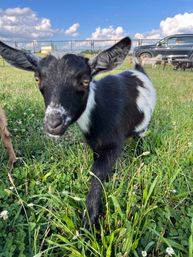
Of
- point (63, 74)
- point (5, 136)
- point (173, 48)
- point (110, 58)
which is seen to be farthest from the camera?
point (173, 48)

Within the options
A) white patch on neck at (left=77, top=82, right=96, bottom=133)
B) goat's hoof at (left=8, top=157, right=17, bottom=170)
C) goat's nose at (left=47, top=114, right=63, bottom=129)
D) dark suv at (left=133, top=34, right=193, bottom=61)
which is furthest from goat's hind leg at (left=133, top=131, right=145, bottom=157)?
dark suv at (left=133, top=34, right=193, bottom=61)

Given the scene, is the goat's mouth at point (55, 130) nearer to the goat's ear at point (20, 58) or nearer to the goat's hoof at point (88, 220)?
the goat's hoof at point (88, 220)

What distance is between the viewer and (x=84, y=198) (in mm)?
2680

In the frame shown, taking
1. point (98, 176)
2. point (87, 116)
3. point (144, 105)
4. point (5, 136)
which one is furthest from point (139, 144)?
point (5, 136)

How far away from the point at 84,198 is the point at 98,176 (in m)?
0.31

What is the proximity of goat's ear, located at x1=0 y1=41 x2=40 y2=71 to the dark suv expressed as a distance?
1867 cm

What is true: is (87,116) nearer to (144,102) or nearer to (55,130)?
(55,130)

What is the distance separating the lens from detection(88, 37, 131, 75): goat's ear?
9.20 ft

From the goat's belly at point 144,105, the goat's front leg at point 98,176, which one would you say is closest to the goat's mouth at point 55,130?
the goat's front leg at point 98,176

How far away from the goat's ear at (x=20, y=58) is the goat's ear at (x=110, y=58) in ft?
1.68

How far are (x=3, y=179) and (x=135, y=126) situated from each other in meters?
1.77

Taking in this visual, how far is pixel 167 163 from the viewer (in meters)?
3.07

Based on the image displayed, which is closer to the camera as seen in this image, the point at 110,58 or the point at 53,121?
the point at 53,121

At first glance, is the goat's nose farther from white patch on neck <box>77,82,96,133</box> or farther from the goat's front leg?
white patch on neck <box>77,82,96,133</box>
